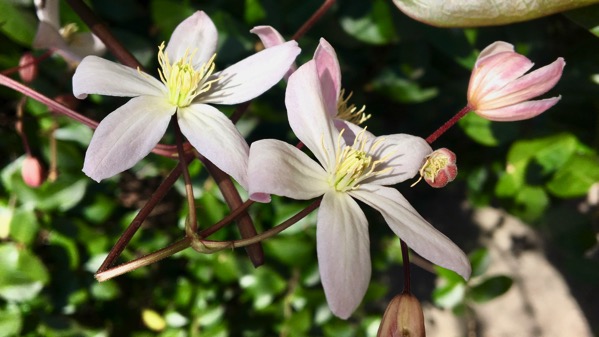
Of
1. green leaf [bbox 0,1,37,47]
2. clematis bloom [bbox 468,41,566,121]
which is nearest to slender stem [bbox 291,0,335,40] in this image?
clematis bloom [bbox 468,41,566,121]

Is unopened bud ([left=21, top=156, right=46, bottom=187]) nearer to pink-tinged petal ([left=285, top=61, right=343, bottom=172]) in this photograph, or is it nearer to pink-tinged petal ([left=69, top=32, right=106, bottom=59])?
pink-tinged petal ([left=69, top=32, right=106, bottom=59])

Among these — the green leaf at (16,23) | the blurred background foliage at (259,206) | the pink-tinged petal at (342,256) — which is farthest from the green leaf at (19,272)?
the pink-tinged petal at (342,256)

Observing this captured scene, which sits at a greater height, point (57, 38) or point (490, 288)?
point (57, 38)

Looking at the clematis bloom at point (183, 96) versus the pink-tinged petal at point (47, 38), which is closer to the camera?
the clematis bloom at point (183, 96)

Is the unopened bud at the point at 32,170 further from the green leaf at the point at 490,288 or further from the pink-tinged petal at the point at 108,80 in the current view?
the green leaf at the point at 490,288

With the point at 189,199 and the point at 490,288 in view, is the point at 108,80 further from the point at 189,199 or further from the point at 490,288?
the point at 490,288

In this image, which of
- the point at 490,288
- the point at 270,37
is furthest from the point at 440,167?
the point at 490,288

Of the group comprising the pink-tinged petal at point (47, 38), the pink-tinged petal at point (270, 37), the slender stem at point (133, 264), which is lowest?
the slender stem at point (133, 264)

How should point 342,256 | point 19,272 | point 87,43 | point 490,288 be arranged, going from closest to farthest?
point 342,256, point 87,43, point 19,272, point 490,288

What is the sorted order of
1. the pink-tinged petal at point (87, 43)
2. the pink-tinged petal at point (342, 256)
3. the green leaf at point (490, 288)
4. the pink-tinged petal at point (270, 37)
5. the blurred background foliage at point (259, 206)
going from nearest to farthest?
the pink-tinged petal at point (342, 256)
the pink-tinged petal at point (270, 37)
the pink-tinged petal at point (87, 43)
the blurred background foliage at point (259, 206)
the green leaf at point (490, 288)
